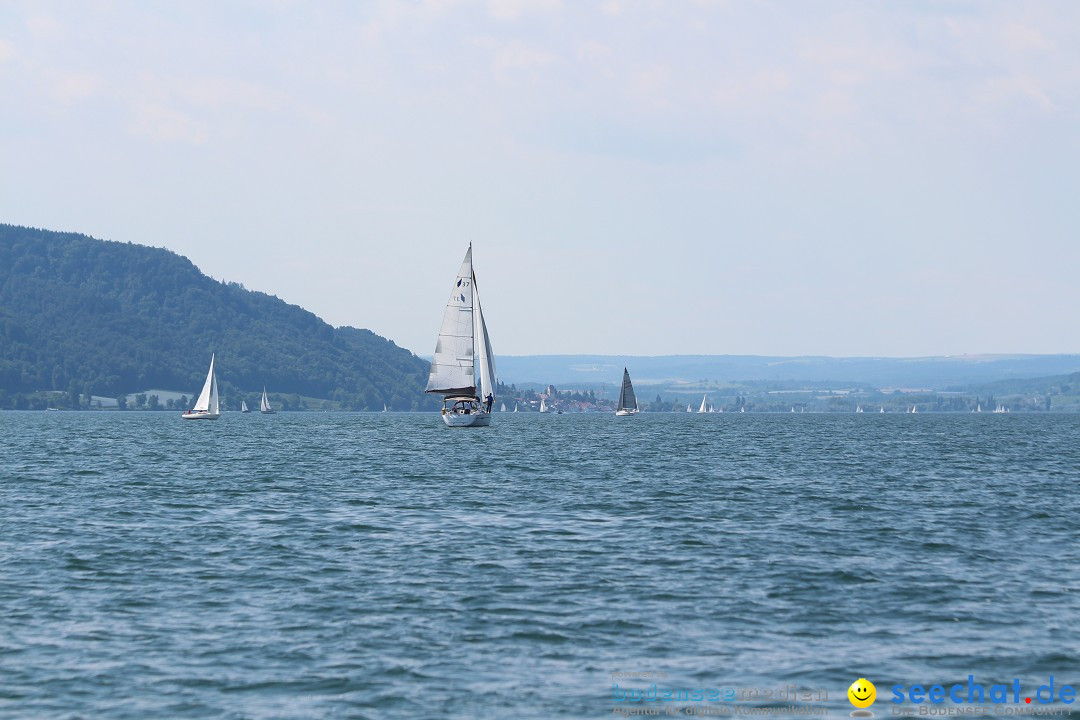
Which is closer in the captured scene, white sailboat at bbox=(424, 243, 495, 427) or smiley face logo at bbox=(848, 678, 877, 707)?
smiley face logo at bbox=(848, 678, 877, 707)

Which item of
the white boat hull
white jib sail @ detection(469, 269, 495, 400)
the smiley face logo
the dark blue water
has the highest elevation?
white jib sail @ detection(469, 269, 495, 400)

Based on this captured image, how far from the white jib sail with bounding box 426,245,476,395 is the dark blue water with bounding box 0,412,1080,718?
7415 centimetres

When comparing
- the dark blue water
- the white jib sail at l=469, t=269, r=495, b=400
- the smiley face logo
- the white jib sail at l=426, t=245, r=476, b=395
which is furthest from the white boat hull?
the smiley face logo

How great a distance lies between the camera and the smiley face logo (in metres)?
20.9

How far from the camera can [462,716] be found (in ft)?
66.4

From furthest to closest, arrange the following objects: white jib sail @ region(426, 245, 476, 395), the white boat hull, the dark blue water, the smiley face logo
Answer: the white boat hull < white jib sail @ region(426, 245, 476, 395) < the dark blue water < the smiley face logo

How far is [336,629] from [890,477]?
5354 cm

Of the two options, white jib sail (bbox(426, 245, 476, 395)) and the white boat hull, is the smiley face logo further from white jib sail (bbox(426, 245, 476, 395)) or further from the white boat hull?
the white boat hull

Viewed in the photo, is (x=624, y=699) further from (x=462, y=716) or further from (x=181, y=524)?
(x=181, y=524)

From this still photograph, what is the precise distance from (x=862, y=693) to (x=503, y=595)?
11.0 metres

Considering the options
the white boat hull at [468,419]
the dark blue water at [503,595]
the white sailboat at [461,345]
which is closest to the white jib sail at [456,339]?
the white sailboat at [461,345]

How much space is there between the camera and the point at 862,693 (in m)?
21.3

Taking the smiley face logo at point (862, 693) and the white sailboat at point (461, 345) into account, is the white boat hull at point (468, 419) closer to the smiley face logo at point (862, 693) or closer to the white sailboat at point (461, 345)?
the white sailboat at point (461, 345)

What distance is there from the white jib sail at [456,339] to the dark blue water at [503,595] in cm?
7415
